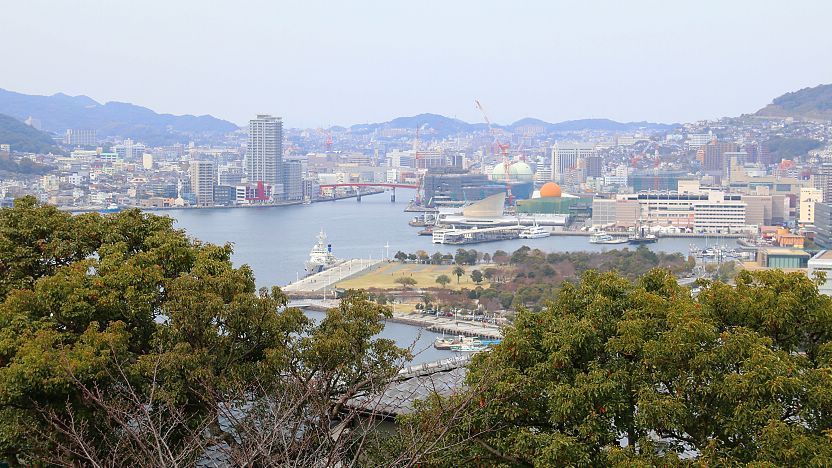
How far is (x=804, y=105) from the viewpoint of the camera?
44500mm

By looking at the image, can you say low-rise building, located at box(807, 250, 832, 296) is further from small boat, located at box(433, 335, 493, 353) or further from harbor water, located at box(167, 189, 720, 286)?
harbor water, located at box(167, 189, 720, 286)

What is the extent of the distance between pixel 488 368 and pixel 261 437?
0.70 metres

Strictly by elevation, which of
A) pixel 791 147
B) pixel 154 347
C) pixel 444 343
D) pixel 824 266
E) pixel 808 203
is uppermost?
pixel 791 147

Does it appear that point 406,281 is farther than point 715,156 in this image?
No

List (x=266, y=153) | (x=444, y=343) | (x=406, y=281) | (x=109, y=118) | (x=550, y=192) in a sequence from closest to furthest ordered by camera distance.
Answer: (x=444, y=343)
(x=406, y=281)
(x=550, y=192)
(x=266, y=153)
(x=109, y=118)

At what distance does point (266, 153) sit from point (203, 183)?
304cm

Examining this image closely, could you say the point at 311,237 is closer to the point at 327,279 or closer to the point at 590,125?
the point at 327,279

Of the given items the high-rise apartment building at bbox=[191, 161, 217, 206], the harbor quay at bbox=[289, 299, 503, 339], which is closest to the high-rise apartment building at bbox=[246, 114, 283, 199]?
the high-rise apartment building at bbox=[191, 161, 217, 206]

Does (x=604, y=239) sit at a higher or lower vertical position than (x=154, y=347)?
lower

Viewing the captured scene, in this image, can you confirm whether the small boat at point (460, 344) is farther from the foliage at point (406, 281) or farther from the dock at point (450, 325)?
A: the foliage at point (406, 281)

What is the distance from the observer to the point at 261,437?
6.61 feet

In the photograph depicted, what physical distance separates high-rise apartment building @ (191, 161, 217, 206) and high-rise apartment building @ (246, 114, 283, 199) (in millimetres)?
1471

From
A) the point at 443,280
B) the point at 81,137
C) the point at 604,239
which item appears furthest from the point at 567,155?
the point at 443,280

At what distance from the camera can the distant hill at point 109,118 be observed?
198ft
